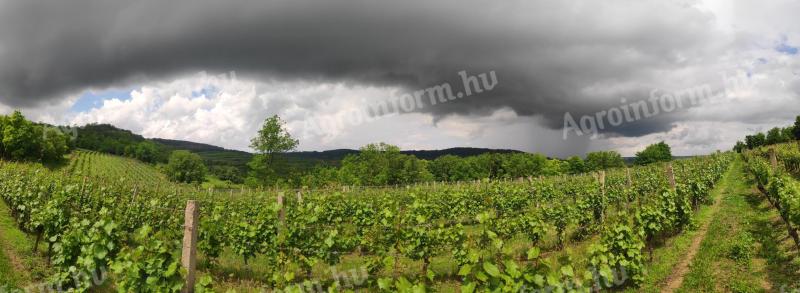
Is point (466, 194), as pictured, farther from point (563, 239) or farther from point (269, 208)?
point (269, 208)

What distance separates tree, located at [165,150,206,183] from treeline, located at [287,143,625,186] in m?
36.0

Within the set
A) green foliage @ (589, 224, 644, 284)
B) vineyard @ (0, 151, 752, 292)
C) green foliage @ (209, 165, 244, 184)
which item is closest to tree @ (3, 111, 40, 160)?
green foliage @ (209, 165, 244, 184)

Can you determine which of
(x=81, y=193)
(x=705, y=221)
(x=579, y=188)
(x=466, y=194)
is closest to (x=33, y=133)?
(x=81, y=193)

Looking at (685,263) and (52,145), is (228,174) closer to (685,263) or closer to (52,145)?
(52,145)

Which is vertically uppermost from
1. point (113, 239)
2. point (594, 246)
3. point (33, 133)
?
point (33, 133)

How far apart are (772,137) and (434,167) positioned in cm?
7922

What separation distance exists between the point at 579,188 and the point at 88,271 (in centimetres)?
2357

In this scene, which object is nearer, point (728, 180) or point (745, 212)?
point (745, 212)

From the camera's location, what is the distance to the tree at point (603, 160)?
4664 inches

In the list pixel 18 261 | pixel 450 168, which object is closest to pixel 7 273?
pixel 18 261

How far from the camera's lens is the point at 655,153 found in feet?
384

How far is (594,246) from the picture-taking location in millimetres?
8352

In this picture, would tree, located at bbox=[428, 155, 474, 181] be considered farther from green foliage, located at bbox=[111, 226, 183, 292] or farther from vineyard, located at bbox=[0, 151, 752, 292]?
green foliage, located at bbox=[111, 226, 183, 292]

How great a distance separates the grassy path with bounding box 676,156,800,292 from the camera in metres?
8.35
